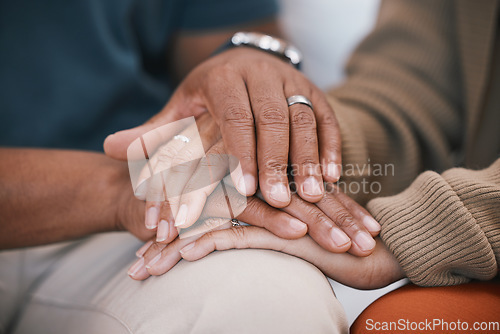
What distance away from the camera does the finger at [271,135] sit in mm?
472

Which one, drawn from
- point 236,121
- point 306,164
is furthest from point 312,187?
point 236,121

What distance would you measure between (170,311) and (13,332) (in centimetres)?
35

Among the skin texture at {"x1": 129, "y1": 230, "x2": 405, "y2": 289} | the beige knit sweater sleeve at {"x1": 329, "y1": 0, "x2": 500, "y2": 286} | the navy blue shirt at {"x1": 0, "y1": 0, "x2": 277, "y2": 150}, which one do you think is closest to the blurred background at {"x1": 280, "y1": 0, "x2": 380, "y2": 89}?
the beige knit sweater sleeve at {"x1": 329, "y1": 0, "x2": 500, "y2": 286}

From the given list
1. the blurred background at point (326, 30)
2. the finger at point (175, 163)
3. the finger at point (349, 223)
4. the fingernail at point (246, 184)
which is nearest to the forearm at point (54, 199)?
the finger at point (175, 163)

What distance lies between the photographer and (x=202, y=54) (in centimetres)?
99

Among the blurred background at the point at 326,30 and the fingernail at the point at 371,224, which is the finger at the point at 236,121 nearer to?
the fingernail at the point at 371,224

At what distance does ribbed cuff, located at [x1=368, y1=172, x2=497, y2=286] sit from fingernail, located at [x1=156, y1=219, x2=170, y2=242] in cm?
28

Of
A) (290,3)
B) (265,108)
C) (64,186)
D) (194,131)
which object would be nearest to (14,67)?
(64,186)

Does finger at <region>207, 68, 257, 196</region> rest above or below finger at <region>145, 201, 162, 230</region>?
above

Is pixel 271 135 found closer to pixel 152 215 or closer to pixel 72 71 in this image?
pixel 152 215

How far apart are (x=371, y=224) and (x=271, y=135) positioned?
0.57ft

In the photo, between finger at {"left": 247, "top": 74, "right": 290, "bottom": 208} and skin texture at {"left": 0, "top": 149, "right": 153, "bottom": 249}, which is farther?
skin texture at {"left": 0, "top": 149, "right": 153, "bottom": 249}

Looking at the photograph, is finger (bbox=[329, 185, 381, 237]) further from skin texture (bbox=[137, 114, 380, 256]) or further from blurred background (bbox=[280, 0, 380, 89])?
blurred background (bbox=[280, 0, 380, 89])

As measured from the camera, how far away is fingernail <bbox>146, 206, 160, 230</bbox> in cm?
50
